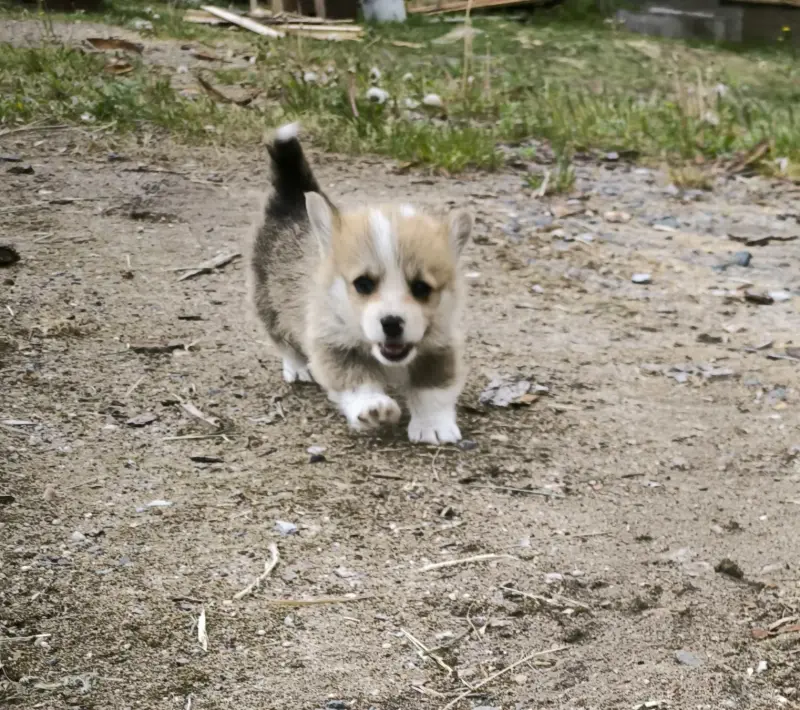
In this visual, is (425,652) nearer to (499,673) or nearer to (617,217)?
(499,673)

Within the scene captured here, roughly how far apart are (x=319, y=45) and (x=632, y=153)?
3.91 m

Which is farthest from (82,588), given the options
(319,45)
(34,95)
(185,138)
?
Result: (319,45)

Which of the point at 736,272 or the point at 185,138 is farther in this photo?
the point at 185,138

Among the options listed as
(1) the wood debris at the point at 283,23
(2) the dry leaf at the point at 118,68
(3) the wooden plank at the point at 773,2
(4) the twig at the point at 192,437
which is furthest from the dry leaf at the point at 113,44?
(3) the wooden plank at the point at 773,2

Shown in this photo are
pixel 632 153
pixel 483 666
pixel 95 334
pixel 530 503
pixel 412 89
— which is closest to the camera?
pixel 483 666

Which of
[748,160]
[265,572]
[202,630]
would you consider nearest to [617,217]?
[748,160]

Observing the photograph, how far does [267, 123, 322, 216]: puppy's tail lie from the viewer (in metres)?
4.10

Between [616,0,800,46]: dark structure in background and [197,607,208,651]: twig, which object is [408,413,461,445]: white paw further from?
[616,0,800,46]: dark structure in background

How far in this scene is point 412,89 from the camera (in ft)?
28.1

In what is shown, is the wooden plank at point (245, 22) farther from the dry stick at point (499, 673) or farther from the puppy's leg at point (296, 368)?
the dry stick at point (499, 673)

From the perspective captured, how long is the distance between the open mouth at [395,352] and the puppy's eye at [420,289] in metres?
0.16

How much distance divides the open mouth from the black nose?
0.32ft

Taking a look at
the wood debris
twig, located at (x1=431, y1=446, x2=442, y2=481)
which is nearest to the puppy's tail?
twig, located at (x1=431, y1=446, x2=442, y2=481)

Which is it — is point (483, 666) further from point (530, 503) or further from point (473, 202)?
point (473, 202)
